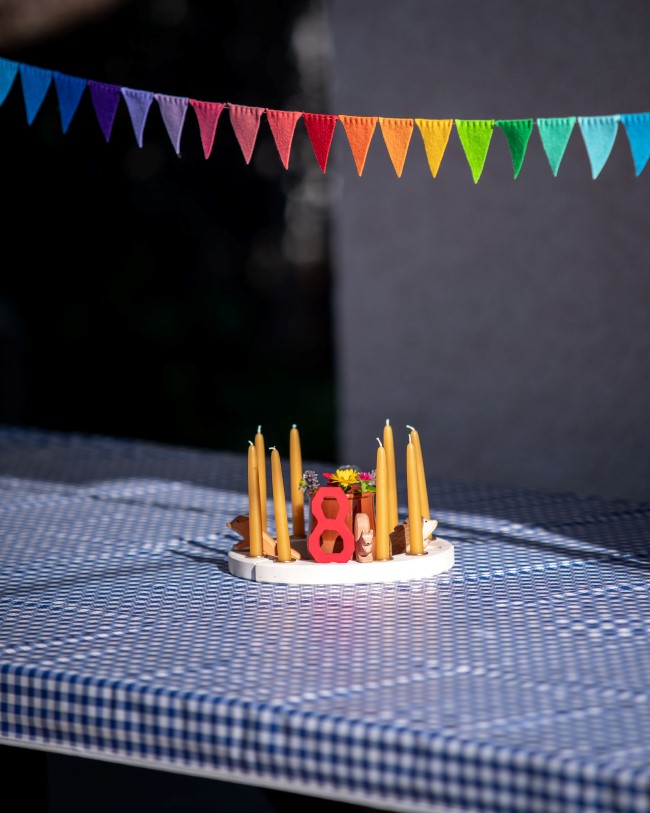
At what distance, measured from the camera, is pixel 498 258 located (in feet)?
15.7

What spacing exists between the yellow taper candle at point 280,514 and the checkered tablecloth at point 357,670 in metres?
0.07

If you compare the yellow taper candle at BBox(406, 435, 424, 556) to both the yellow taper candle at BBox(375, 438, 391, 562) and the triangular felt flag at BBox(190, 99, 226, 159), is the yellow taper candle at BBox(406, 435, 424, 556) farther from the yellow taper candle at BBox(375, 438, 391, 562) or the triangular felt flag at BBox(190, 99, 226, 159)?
the triangular felt flag at BBox(190, 99, 226, 159)

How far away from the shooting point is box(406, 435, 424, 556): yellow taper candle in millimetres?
1941

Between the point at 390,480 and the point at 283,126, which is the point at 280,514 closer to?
the point at 390,480

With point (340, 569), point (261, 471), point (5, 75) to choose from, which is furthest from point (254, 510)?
point (5, 75)

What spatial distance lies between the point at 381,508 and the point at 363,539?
0.22 ft

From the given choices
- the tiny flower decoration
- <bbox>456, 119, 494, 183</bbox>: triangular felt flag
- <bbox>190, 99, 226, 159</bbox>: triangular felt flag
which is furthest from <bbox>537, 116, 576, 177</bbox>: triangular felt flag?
the tiny flower decoration

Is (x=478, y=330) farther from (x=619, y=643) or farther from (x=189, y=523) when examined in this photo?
(x=619, y=643)

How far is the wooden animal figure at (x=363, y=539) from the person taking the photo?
197 centimetres

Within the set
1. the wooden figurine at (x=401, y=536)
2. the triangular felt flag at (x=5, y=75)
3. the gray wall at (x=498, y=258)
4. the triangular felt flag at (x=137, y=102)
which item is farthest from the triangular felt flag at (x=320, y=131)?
the gray wall at (x=498, y=258)

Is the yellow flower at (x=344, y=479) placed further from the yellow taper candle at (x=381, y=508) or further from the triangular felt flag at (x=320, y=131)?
the triangular felt flag at (x=320, y=131)

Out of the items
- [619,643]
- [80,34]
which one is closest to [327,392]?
[80,34]

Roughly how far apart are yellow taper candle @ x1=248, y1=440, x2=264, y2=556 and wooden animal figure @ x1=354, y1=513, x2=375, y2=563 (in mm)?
176

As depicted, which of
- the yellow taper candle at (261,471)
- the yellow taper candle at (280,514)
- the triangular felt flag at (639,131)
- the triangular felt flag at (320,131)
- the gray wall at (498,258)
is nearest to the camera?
the yellow taper candle at (280,514)
